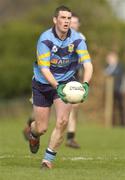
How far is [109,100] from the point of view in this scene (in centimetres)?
2616

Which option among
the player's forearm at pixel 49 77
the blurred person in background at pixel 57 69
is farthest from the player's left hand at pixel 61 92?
the player's forearm at pixel 49 77

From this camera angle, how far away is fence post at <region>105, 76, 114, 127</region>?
2592 cm

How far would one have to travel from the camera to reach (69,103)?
34.6 ft

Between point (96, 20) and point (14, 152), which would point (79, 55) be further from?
point (96, 20)

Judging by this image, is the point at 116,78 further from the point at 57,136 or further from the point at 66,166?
the point at 57,136

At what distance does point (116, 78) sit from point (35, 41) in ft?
18.3

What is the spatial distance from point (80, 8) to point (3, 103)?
5.26 metres

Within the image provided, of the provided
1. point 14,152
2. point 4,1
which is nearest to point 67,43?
point 14,152

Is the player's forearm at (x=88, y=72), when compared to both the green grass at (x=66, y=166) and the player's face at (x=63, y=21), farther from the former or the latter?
the green grass at (x=66, y=166)

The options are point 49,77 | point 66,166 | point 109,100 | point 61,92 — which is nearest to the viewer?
point 61,92

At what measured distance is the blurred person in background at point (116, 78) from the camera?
24625 mm

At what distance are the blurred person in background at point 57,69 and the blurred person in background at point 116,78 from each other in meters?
13.4

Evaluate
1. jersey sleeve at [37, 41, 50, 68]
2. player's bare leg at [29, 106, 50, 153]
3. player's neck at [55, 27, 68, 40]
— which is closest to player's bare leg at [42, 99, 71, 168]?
player's bare leg at [29, 106, 50, 153]

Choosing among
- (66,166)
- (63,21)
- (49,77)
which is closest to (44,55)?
(49,77)
